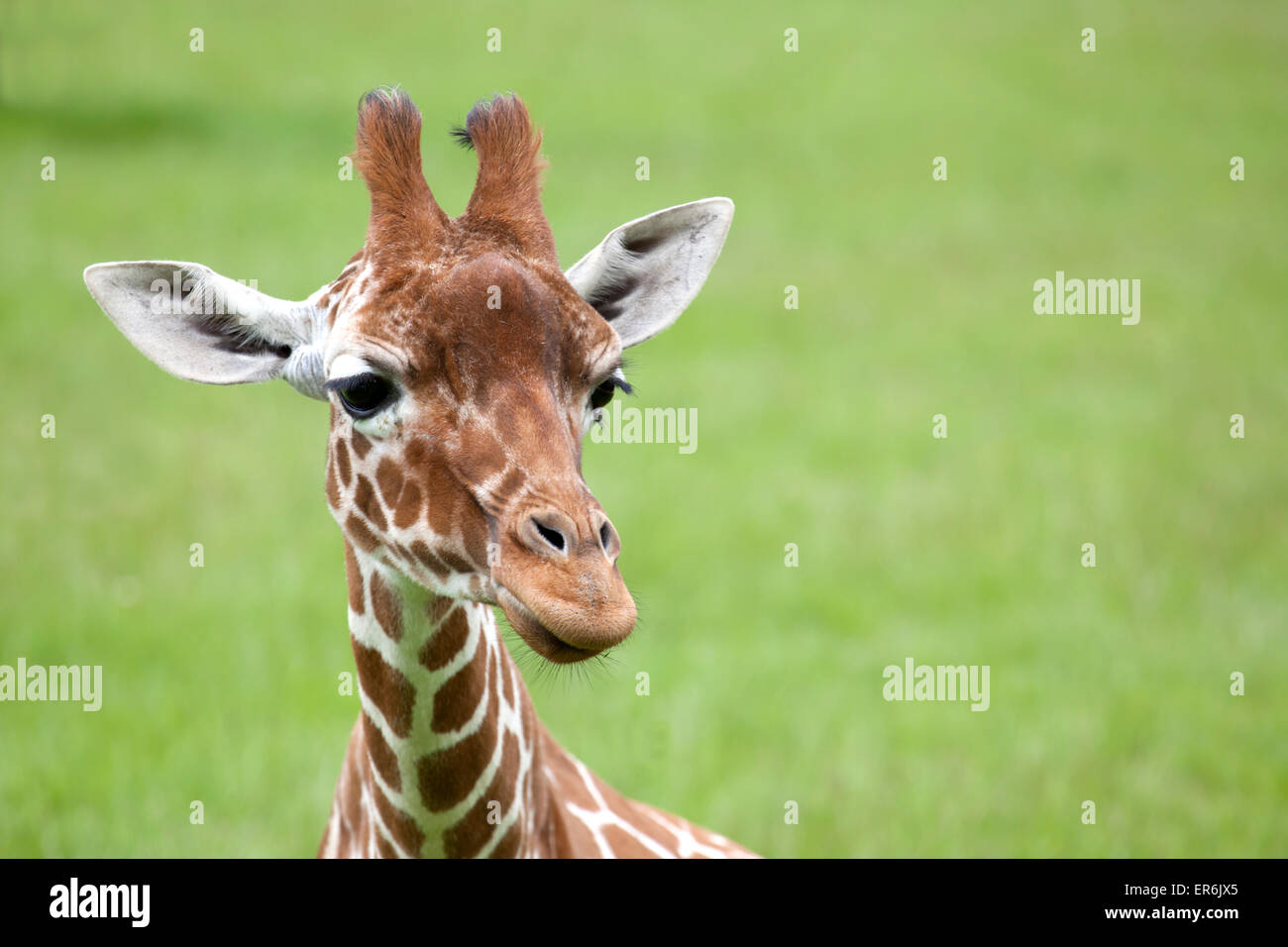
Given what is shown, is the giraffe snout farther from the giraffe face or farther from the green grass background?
the green grass background

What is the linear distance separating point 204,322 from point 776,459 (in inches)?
364

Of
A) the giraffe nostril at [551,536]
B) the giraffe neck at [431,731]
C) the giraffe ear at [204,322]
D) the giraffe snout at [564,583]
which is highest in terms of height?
the giraffe ear at [204,322]

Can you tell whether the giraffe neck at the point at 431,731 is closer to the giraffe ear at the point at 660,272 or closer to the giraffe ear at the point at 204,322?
the giraffe ear at the point at 204,322

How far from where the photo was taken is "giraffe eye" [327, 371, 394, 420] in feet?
10.9

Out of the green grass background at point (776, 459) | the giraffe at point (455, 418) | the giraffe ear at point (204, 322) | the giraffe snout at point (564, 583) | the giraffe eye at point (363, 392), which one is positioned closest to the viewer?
Answer: the giraffe snout at point (564, 583)

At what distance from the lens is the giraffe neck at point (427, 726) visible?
12.2ft

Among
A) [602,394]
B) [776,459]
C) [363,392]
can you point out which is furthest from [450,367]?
[776,459]

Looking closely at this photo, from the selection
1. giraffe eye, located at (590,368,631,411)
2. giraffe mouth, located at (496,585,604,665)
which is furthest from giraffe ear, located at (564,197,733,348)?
giraffe mouth, located at (496,585,604,665)

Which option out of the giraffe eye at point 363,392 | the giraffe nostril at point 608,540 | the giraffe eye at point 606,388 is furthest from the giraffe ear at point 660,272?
the giraffe nostril at point 608,540

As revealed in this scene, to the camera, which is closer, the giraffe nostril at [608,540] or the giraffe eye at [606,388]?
the giraffe nostril at [608,540]

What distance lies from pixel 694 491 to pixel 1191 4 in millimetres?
25922

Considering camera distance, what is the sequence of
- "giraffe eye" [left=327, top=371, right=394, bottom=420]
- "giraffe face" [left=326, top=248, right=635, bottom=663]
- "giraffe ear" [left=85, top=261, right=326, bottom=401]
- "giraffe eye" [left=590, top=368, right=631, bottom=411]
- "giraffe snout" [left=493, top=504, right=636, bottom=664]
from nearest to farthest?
"giraffe snout" [left=493, top=504, right=636, bottom=664], "giraffe face" [left=326, top=248, right=635, bottom=663], "giraffe eye" [left=327, top=371, right=394, bottom=420], "giraffe eye" [left=590, top=368, right=631, bottom=411], "giraffe ear" [left=85, top=261, right=326, bottom=401]

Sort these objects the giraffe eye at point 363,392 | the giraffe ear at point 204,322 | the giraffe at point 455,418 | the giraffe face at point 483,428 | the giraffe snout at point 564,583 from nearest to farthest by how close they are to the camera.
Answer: the giraffe snout at point 564,583
the giraffe face at point 483,428
the giraffe at point 455,418
the giraffe eye at point 363,392
the giraffe ear at point 204,322

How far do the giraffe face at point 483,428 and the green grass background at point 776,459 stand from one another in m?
4.16
